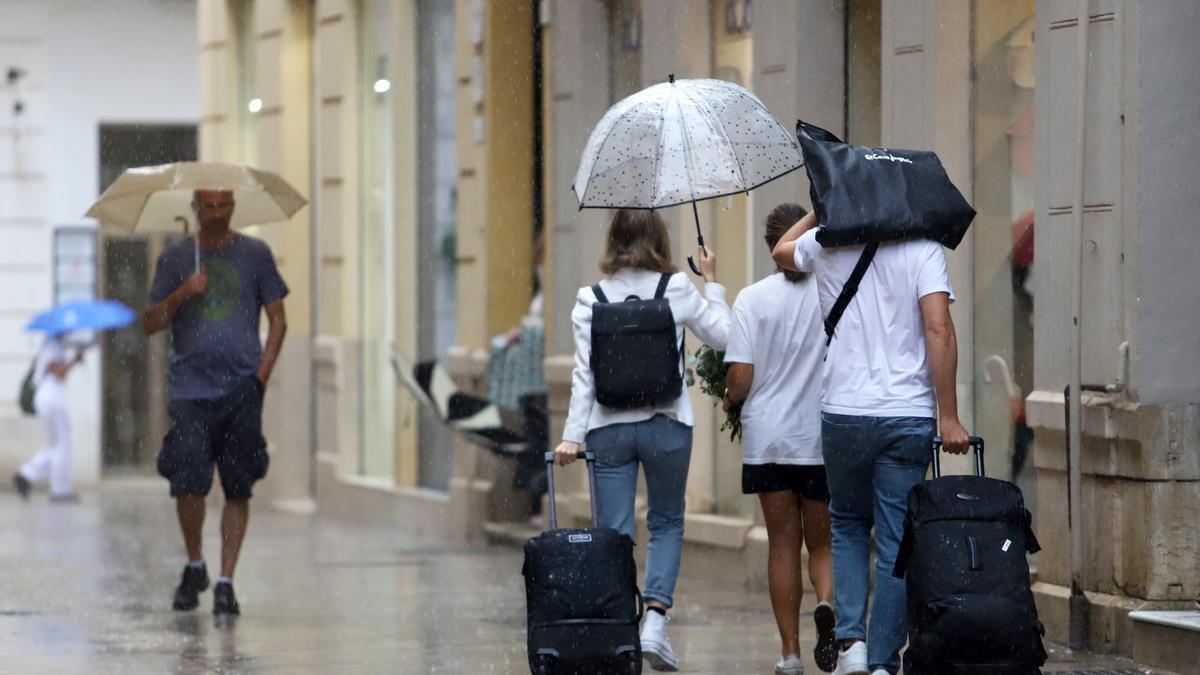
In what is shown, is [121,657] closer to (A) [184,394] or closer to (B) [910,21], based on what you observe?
(A) [184,394]

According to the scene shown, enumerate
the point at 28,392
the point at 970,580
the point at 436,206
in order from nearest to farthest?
the point at 970,580
the point at 436,206
the point at 28,392

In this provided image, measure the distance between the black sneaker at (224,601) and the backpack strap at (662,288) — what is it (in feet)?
12.0

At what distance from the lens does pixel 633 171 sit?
8797mm

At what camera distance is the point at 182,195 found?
12570 millimetres

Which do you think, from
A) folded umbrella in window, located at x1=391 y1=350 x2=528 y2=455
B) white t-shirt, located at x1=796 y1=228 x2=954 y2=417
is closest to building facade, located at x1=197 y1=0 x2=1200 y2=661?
folded umbrella in window, located at x1=391 y1=350 x2=528 y2=455

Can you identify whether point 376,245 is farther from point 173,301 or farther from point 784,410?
point 784,410

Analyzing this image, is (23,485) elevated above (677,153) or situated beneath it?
situated beneath

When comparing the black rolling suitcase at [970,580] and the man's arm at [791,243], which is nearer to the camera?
the black rolling suitcase at [970,580]

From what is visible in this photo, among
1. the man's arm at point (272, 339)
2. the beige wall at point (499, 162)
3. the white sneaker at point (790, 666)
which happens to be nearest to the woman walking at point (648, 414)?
the white sneaker at point (790, 666)

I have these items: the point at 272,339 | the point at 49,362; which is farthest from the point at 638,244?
the point at 49,362

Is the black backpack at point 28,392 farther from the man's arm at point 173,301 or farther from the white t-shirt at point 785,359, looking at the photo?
the white t-shirt at point 785,359

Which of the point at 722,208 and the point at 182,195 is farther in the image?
the point at 722,208

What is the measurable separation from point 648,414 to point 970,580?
1883 millimetres

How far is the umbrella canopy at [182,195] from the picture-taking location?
11883mm
